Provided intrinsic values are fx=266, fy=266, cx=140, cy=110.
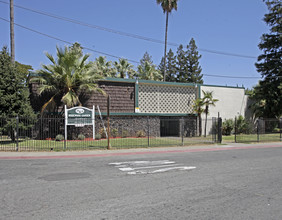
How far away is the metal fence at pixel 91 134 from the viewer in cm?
1672

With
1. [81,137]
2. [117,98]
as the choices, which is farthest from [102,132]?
[117,98]

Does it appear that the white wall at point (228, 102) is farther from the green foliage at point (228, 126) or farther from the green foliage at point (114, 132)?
the green foliage at point (114, 132)

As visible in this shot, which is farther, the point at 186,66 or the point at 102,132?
the point at 186,66

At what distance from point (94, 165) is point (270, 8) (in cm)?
3338

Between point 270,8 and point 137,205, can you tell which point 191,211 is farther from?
point 270,8

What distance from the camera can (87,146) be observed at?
17047 millimetres

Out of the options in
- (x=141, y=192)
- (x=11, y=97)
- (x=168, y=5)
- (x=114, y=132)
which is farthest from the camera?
(x=168, y=5)

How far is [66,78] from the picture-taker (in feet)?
65.3

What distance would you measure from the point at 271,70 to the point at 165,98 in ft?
54.8

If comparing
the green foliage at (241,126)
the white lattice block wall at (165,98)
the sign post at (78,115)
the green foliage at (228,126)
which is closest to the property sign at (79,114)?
the sign post at (78,115)

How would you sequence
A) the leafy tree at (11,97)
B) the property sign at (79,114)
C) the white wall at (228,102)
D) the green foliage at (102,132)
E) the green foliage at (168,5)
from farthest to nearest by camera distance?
the green foliage at (168,5) < the white wall at (228,102) < the green foliage at (102,132) < the property sign at (79,114) < the leafy tree at (11,97)

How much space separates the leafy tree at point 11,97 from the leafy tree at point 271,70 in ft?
82.4

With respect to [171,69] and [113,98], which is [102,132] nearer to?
[113,98]

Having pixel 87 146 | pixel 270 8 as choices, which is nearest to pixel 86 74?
pixel 87 146
